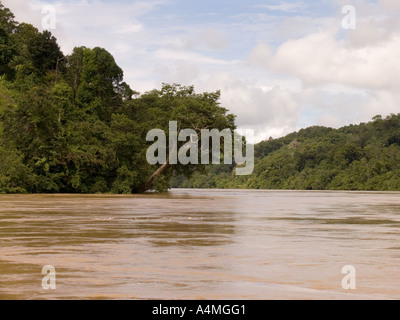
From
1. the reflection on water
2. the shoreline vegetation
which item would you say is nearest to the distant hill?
the shoreline vegetation

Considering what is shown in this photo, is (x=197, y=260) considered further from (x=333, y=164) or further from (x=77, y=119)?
(x=333, y=164)

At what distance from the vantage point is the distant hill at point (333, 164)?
82.1m

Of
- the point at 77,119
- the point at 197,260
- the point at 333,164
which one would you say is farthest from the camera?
the point at 333,164

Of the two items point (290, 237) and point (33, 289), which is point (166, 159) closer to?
point (290, 237)

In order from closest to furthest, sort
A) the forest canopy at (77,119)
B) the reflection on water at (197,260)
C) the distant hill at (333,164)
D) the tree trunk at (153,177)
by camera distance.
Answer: the reflection on water at (197,260)
the forest canopy at (77,119)
the tree trunk at (153,177)
the distant hill at (333,164)

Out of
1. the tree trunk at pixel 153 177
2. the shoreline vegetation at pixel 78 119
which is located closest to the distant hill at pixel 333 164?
the shoreline vegetation at pixel 78 119

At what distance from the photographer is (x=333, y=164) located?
9056 cm

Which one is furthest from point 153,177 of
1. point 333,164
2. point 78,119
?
point 333,164

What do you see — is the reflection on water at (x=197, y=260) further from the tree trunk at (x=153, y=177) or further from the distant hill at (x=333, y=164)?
the distant hill at (x=333, y=164)

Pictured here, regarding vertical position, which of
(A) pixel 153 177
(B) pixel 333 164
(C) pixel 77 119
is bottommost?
(A) pixel 153 177

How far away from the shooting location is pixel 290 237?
10.1 meters

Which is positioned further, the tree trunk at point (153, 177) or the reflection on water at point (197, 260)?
the tree trunk at point (153, 177)

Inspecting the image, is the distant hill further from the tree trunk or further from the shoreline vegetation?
the tree trunk

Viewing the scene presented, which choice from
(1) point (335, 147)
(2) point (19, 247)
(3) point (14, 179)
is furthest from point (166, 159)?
(1) point (335, 147)
